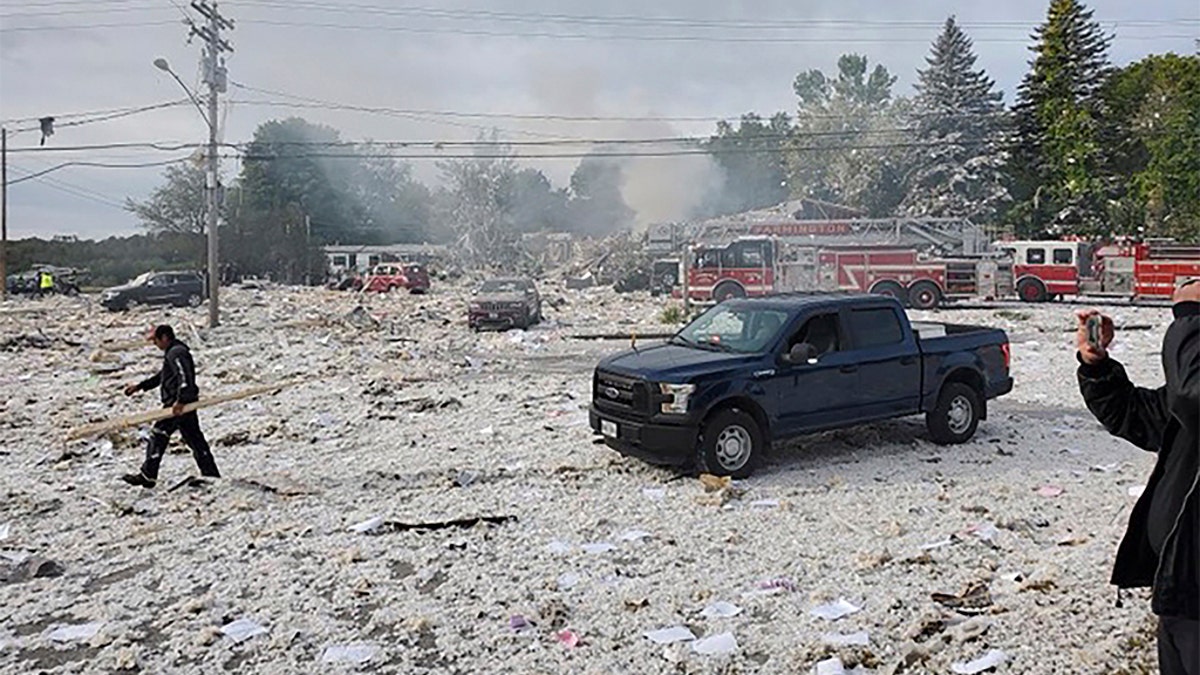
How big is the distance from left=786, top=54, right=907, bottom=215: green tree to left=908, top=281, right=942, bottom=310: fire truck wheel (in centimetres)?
2518

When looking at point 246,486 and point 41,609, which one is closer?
point 41,609

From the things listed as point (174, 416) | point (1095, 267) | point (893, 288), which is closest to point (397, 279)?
point (893, 288)

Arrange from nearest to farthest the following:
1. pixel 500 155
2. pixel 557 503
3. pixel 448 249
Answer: pixel 557 503 → pixel 500 155 → pixel 448 249

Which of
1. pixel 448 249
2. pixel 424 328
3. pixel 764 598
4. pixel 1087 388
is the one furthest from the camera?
pixel 448 249

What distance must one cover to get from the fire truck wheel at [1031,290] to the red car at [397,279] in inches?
1044

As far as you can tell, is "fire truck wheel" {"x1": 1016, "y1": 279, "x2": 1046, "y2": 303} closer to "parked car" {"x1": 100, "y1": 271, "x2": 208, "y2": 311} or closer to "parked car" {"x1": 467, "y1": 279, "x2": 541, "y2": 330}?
"parked car" {"x1": 467, "y1": 279, "x2": 541, "y2": 330}

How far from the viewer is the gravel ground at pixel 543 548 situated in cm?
485

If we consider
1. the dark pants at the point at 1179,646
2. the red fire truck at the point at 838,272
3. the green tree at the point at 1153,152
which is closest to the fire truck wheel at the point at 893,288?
the red fire truck at the point at 838,272

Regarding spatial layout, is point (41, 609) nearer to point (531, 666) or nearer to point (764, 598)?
point (531, 666)

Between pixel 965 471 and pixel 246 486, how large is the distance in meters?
6.45

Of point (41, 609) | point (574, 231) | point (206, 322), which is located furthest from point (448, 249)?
point (41, 609)

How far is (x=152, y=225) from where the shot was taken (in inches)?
3017

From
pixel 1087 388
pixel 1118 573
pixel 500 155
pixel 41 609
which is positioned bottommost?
pixel 41 609

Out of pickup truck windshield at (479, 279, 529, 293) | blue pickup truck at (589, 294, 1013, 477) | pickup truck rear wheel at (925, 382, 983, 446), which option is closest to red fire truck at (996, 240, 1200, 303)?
pickup truck windshield at (479, 279, 529, 293)
